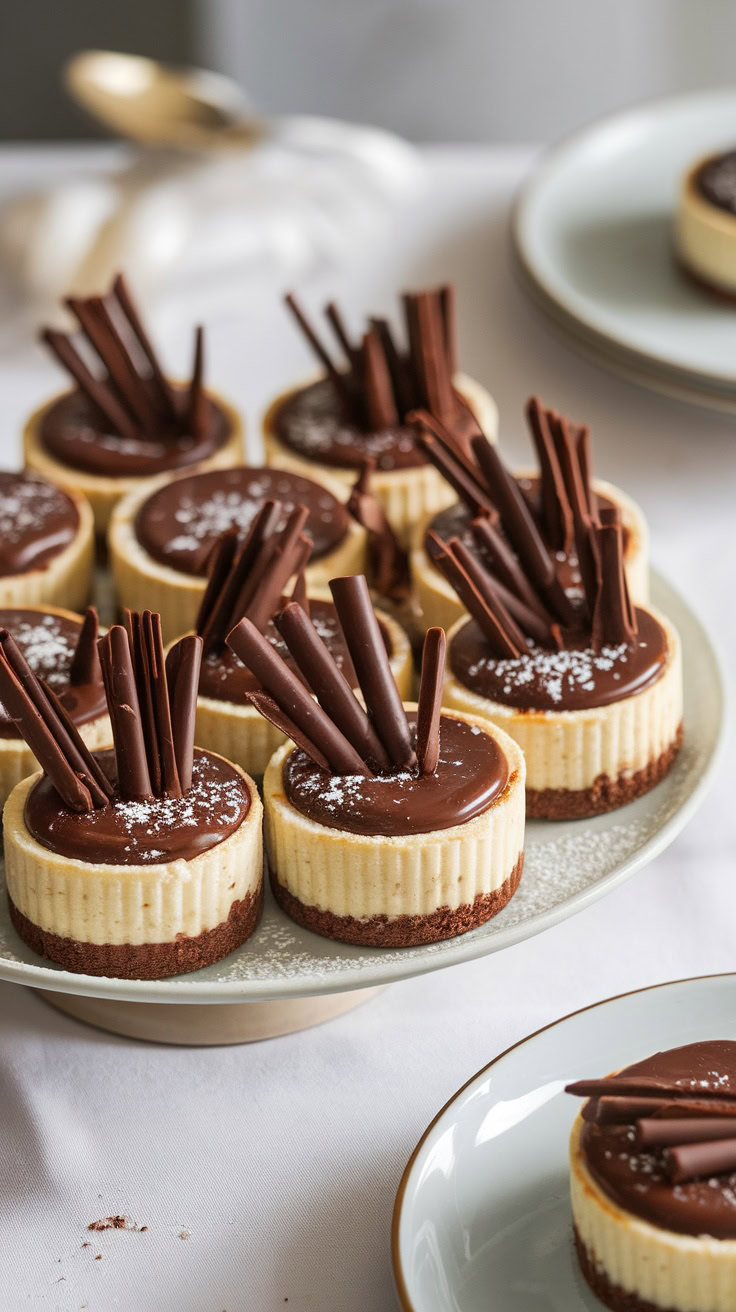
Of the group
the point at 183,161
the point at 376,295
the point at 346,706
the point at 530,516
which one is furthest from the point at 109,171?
the point at 346,706

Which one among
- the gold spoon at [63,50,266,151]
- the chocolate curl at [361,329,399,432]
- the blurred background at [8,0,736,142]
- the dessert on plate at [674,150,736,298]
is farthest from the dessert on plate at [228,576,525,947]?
the blurred background at [8,0,736,142]

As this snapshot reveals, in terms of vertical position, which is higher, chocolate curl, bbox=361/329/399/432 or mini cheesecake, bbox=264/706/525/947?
chocolate curl, bbox=361/329/399/432

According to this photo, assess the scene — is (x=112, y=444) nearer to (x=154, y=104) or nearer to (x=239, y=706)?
(x=239, y=706)

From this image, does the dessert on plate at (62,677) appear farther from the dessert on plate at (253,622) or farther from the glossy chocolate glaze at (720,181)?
the glossy chocolate glaze at (720,181)

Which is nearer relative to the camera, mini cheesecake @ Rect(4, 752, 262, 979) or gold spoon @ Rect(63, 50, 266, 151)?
mini cheesecake @ Rect(4, 752, 262, 979)

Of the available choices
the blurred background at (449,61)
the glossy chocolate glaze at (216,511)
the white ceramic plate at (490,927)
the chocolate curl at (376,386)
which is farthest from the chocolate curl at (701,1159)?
the blurred background at (449,61)

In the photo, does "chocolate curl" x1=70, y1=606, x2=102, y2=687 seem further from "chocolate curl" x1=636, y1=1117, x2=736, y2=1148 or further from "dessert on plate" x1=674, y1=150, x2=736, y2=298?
"dessert on plate" x1=674, y1=150, x2=736, y2=298
